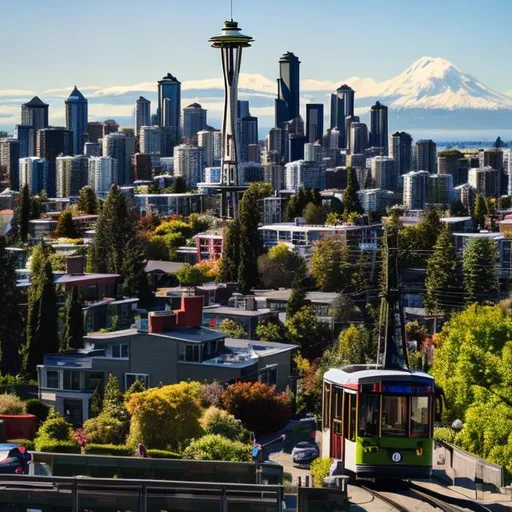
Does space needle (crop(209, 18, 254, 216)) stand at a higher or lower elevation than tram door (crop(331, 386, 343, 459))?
higher

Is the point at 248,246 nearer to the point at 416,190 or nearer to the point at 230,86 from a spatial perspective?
the point at 230,86

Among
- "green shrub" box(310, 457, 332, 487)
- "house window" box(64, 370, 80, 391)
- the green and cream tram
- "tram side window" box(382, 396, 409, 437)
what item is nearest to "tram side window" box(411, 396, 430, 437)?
the green and cream tram

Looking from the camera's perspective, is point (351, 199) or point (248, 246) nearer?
point (248, 246)

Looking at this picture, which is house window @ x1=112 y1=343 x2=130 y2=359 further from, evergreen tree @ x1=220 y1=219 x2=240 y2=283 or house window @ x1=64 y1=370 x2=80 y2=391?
evergreen tree @ x1=220 y1=219 x2=240 y2=283

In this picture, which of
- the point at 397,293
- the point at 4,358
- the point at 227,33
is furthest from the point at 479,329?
the point at 227,33

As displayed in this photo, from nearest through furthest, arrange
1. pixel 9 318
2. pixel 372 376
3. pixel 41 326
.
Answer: pixel 372 376 → pixel 41 326 → pixel 9 318

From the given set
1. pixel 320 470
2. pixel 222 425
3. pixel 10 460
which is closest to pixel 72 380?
pixel 222 425

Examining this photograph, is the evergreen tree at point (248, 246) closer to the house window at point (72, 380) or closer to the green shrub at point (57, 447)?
the house window at point (72, 380)
